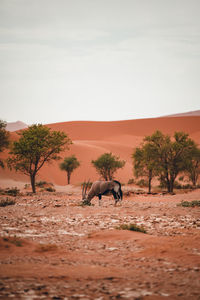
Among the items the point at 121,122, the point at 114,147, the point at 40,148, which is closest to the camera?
the point at 40,148

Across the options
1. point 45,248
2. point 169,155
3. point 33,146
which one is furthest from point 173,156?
point 45,248

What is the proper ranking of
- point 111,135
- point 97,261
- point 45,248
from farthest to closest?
point 111,135 → point 45,248 → point 97,261

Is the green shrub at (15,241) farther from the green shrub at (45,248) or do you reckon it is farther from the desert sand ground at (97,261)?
the green shrub at (45,248)

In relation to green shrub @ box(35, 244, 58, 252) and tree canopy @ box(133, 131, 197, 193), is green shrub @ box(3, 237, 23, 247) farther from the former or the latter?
tree canopy @ box(133, 131, 197, 193)

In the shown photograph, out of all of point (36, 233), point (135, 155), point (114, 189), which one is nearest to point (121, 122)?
point (135, 155)

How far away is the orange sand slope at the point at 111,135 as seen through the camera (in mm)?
67875

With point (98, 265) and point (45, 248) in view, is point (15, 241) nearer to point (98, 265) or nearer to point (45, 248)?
point (45, 248)

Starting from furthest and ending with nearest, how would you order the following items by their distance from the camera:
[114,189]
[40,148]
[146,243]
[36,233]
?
[40,148] < [114,189] < [36,233] < [146,243]

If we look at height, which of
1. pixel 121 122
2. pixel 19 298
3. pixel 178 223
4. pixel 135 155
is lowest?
pixel 178 223

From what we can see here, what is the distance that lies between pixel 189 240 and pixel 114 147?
8276 cm

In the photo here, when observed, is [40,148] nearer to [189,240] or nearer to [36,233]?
[36,233]

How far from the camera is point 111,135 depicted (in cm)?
11938

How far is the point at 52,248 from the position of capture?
5473 millimetres

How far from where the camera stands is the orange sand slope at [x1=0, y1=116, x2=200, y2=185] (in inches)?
2672
